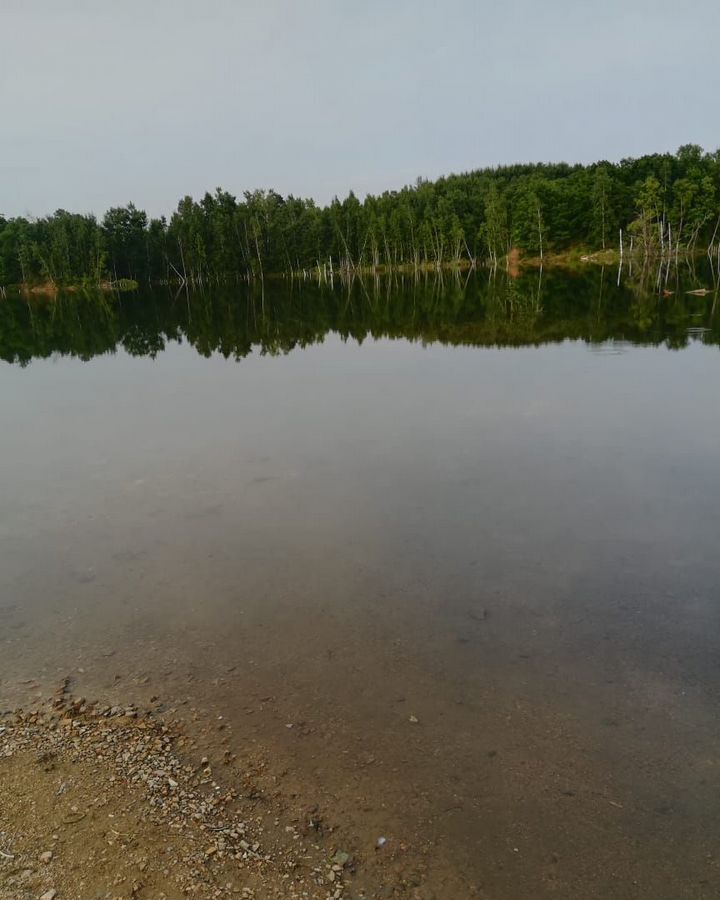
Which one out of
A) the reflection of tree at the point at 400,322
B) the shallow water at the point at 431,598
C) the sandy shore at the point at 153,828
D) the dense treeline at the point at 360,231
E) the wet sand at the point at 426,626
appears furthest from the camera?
the dense treeline at the point at 360,231

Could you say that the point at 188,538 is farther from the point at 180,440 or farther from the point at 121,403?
the point at 121,403

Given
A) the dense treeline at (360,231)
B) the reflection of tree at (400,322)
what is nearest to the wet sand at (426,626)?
the reflection of tree at (400,322)

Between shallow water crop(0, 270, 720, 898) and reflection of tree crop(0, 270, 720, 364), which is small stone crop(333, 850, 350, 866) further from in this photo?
reflection of tree crop(0, 270, 720, 364)

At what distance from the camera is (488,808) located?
6.42m

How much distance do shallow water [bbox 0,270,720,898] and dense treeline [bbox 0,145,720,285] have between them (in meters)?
103

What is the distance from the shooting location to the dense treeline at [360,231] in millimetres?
114062

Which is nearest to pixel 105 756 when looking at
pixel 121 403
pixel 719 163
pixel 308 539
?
pixel 308 539

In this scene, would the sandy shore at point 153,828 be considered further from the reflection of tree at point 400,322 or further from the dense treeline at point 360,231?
the dense treeline at point 360,231

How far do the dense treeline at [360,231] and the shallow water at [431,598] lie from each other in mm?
103348

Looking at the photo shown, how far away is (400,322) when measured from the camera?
4700cm

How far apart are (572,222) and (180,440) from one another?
11692cm

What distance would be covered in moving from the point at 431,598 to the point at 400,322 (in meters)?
38.8

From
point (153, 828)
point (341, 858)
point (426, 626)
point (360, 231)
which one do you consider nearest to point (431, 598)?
point (426, 626)

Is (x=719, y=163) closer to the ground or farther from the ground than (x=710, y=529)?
farther from the ground
